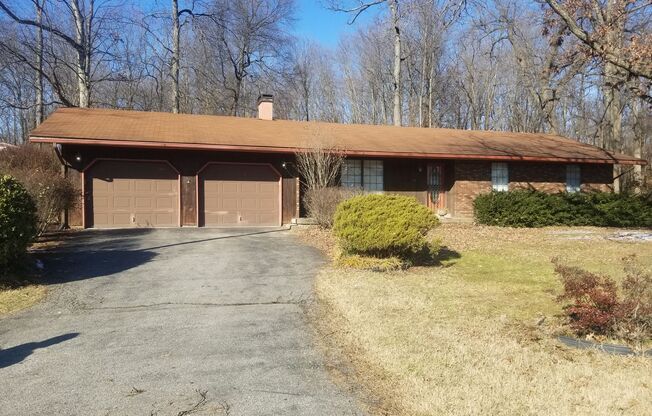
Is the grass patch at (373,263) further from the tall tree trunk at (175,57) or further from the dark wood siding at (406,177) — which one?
the tall tree trunk at (175,57)

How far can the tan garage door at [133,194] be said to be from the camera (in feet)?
50.0

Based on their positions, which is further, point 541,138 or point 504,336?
point 541,138

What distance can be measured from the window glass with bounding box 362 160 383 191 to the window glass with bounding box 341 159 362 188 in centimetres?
17

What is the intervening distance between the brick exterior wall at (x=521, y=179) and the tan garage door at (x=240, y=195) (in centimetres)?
708

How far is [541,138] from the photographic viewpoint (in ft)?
76.6

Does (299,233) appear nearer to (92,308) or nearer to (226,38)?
(92,308)

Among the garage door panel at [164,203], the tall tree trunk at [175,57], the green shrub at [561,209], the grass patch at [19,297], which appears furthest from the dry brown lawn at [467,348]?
the tall tree trunk at [175,57]

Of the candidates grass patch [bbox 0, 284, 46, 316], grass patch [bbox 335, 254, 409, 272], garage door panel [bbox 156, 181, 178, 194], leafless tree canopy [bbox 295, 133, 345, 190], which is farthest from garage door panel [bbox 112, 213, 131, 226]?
grass patch [bbox 335, 254, 409, 272]

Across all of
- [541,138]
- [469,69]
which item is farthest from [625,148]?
[541,138]

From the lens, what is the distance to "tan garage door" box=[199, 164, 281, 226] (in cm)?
1623

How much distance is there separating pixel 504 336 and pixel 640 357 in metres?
1.29

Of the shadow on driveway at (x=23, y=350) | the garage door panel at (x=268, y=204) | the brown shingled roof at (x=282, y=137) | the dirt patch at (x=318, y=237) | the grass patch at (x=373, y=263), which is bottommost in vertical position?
the shadow on driveway at (x=23, y=350)

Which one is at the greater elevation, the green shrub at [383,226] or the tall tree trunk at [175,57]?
the tall tree trunk at [175,57]

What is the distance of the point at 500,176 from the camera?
64.8 ft
